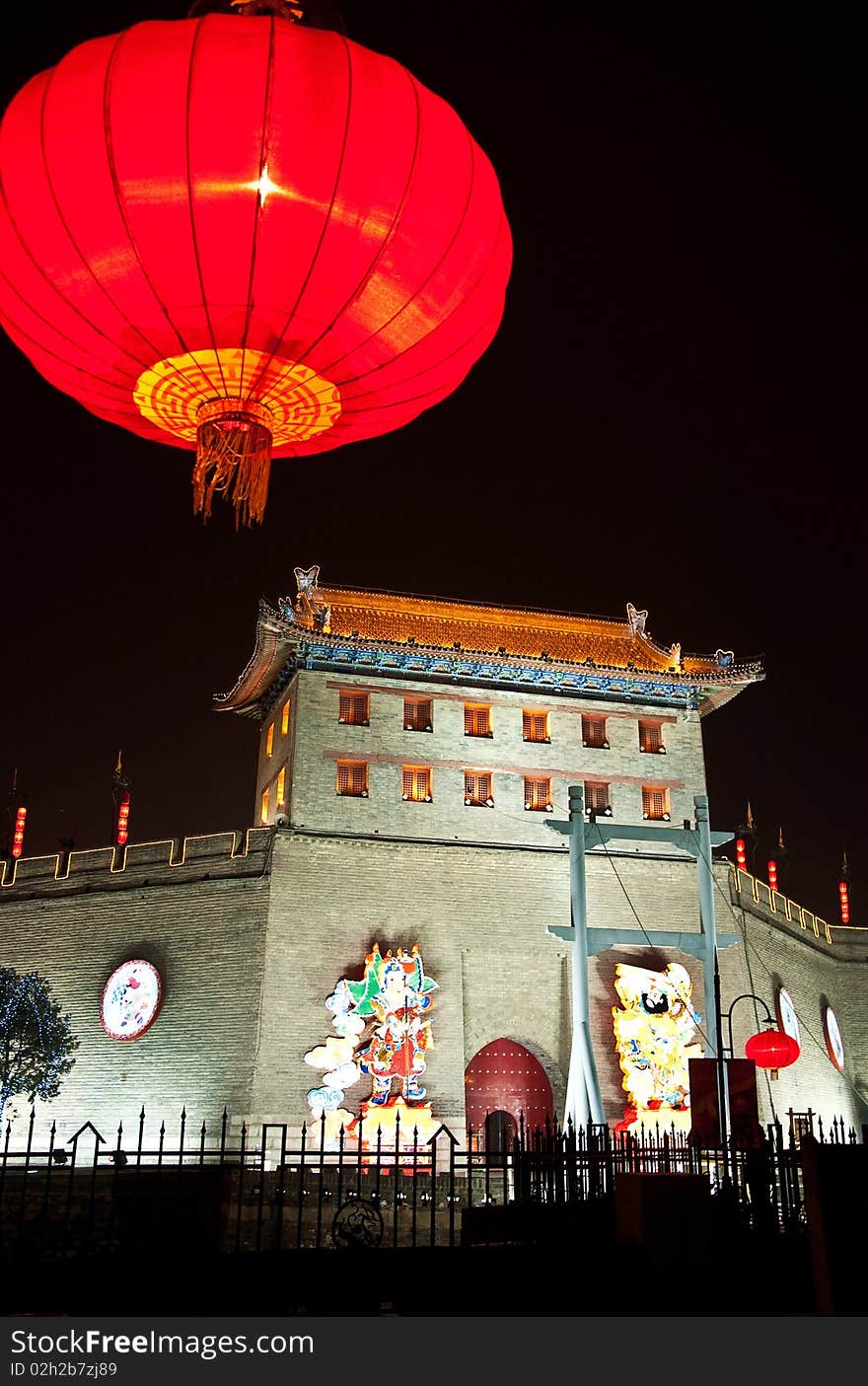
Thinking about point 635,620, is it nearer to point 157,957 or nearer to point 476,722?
point 476,722

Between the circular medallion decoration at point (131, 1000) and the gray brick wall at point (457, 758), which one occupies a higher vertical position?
A: the gray brick wall at point (457, 758)

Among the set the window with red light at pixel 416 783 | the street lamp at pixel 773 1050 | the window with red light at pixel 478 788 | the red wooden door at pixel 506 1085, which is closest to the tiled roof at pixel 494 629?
the window with red light at pixel 478 788

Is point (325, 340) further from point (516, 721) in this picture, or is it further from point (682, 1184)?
point (516, 721)

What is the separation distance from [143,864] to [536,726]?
7.95 m

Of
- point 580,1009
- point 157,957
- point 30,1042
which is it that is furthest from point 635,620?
point 30,1042

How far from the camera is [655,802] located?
2362cm

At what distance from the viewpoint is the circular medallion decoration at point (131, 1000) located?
2014 centimetres

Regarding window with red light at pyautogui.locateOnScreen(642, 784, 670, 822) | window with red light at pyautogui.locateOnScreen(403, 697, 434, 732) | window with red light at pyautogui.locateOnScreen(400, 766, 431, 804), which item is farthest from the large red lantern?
window with red light at pyautogui.locateOnScreen(642, 784, 670, 822)

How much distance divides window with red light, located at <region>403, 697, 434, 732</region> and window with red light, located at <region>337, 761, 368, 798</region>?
118 centimetres

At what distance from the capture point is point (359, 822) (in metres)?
21.6

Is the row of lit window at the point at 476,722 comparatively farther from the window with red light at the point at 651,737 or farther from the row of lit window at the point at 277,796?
the row of lit window at the point at 277,796

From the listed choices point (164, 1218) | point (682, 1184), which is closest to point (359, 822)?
point (164, 1218)

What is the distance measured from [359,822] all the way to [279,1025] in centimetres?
396

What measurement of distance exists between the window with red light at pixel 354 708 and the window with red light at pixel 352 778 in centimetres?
78
